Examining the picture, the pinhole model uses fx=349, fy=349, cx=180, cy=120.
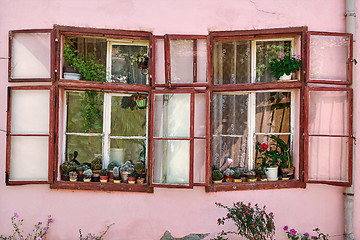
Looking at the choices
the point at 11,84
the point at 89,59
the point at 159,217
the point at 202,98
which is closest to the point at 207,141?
the point at 202,98

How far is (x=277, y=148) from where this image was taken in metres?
4.70

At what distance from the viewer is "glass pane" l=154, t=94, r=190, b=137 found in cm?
438

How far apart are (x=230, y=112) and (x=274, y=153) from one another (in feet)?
2.62

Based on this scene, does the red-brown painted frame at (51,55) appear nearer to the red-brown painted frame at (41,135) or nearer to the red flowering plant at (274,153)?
the red-brown painted frame at (41,135)

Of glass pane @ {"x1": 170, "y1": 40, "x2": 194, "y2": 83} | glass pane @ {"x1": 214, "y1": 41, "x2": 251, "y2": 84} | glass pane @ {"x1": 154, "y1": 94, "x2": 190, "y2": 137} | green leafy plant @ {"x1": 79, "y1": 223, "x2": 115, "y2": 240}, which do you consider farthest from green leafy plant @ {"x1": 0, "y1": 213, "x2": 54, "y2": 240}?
glass pane @ {"x1": 214, "y1": 41, "x2": 251, "y2": 84}

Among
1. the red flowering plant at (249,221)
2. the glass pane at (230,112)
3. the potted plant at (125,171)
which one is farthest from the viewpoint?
the glass pane at (230,112)

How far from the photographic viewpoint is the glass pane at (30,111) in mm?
4402

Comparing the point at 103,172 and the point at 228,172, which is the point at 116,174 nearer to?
→ the point at 103,172

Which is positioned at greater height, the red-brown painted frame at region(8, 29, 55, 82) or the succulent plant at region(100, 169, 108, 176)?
the red-brown painted frame at region(8, 29, 55, 82)

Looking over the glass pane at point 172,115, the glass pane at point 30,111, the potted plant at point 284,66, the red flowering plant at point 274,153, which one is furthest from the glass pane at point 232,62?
the glass pane at point 30,111

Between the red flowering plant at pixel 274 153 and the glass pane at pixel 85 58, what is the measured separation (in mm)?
2333

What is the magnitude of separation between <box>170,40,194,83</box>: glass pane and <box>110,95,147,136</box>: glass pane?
2.02ft

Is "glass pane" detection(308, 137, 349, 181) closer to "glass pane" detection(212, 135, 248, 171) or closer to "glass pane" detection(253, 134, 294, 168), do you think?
"glass pane" detection(253, 134, 294, 168)

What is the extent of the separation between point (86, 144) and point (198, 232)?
1873 mm
